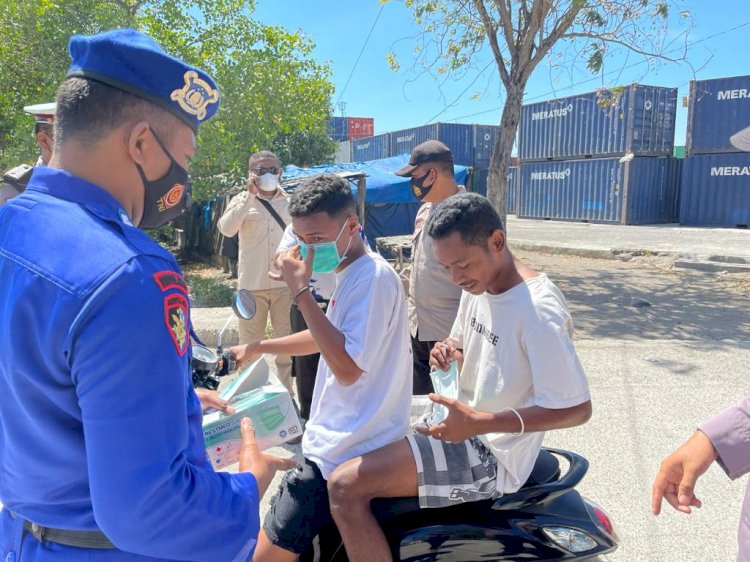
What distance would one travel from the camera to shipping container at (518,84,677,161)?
2150 cm

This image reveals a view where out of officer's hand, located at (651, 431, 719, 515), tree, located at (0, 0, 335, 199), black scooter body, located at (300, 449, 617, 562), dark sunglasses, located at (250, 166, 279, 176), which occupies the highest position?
tree, located at (0, 0, 335, 199)

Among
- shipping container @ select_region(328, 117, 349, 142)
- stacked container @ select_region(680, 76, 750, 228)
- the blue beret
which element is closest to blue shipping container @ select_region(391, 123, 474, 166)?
stacked container @ select_region(680, 76, 750, 228)

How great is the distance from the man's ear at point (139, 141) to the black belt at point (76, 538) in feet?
2.34

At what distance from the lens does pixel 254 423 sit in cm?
193

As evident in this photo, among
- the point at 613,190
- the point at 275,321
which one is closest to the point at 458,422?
the point at 275,321

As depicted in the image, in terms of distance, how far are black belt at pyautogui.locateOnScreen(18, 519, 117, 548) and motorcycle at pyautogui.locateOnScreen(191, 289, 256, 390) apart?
83cm

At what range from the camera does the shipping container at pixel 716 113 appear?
753 inches

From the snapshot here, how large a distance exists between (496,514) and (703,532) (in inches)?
67.9

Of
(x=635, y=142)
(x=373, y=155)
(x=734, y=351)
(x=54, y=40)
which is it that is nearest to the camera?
(x=734, y=351)

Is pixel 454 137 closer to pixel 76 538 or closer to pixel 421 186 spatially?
pixel 421 186

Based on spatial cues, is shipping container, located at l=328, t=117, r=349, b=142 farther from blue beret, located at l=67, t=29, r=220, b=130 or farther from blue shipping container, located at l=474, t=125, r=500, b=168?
blue beret, located at l=67, t=29, r=220, b=130

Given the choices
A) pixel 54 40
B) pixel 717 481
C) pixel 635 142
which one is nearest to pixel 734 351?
pixel 717 481

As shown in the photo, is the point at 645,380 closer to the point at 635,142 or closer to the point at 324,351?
the point at 324,351

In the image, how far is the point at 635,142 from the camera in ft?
71.3
